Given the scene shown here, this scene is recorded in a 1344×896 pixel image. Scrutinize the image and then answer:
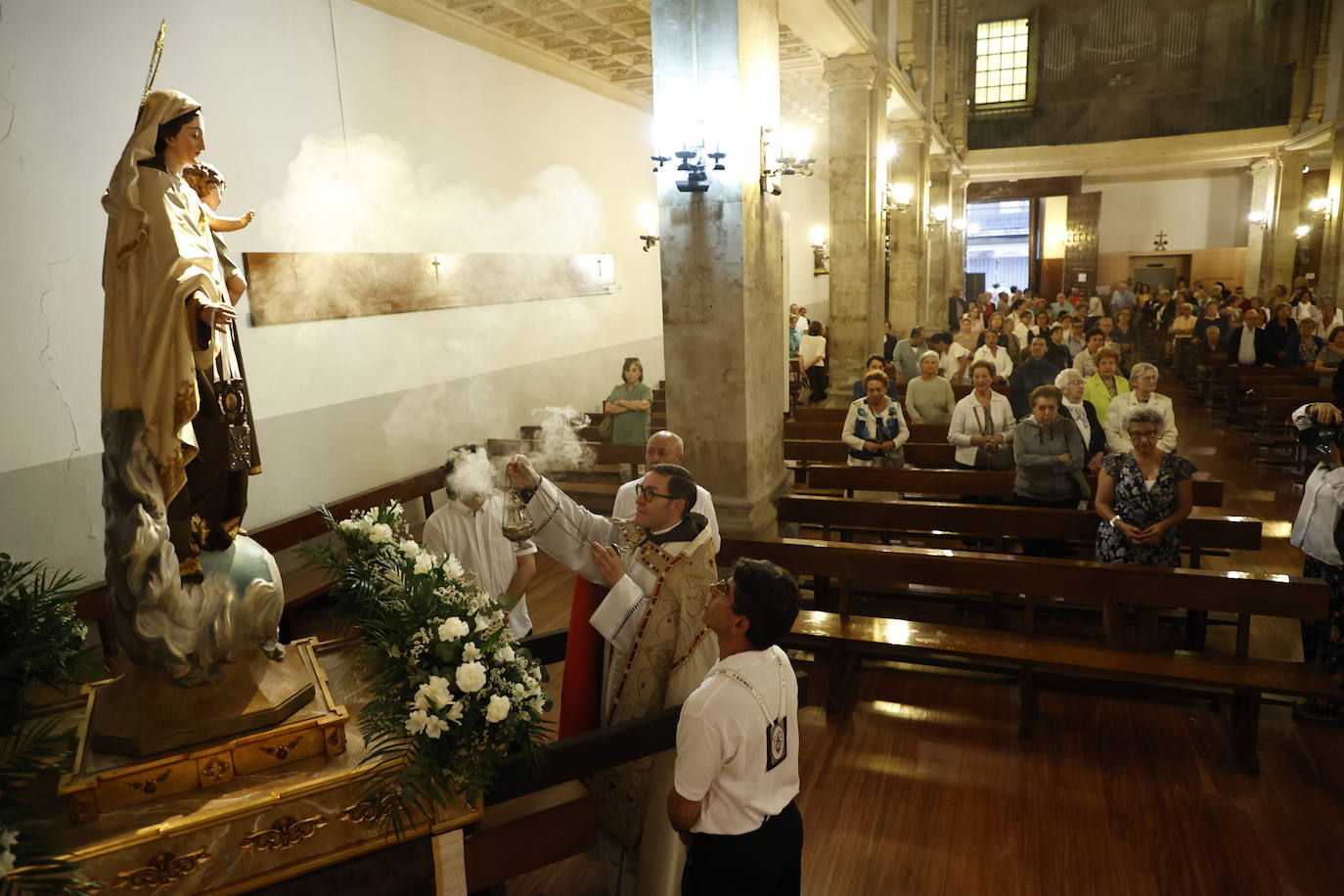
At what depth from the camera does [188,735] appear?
7.27 ft

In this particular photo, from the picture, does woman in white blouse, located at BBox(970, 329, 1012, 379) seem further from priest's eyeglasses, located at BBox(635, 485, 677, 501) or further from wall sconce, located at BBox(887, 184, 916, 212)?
priest's eyeglasses, located at BBox(635, 485, 677, 501)

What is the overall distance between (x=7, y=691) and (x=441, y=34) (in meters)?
7.42

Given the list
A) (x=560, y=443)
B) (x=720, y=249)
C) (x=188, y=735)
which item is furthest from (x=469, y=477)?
(x=560, y=443)

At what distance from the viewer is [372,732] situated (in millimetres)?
2350

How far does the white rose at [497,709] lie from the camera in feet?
7.62

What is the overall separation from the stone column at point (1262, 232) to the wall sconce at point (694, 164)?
20418mm

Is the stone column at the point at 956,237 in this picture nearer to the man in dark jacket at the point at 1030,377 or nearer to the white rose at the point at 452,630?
the man in dark jacket at the point at 1030,377

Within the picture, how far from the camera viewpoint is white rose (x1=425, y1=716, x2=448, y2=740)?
2.24 m

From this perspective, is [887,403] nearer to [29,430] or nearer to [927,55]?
[29,430]

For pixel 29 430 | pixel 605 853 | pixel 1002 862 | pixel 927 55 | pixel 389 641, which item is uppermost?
pixel 927 55

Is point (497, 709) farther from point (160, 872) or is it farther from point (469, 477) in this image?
point (469, 477)

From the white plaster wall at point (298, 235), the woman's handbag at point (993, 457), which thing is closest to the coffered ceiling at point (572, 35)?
the white plaster wall at point (298, 235)

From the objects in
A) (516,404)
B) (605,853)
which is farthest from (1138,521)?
(516,404)

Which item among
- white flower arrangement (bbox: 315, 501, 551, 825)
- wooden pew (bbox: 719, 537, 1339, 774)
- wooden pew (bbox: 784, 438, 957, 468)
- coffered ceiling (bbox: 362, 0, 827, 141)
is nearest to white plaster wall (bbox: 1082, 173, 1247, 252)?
coffered ceiling (bbox: 362, 0, 827, 141)
